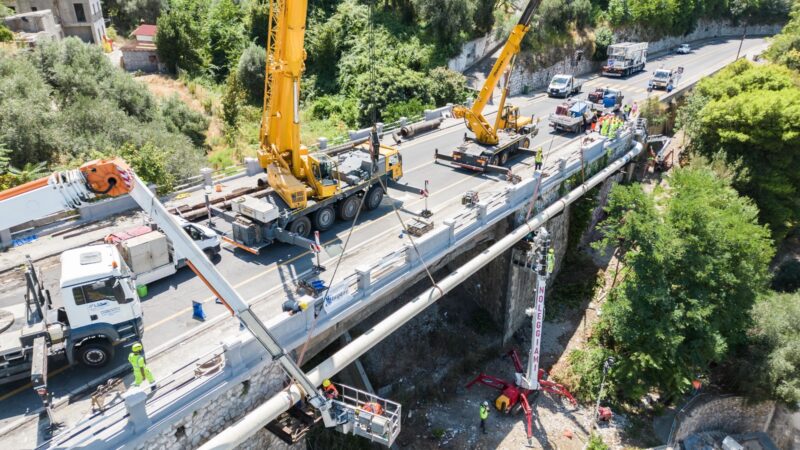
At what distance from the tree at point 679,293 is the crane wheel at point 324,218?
530 inches

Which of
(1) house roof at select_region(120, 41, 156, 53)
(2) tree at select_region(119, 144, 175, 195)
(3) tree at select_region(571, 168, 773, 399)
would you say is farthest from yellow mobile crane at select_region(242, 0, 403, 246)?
(1) house roof at select_region(120, 41, 156, 53)

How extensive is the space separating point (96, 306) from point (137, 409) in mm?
3316

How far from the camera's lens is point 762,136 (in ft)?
109

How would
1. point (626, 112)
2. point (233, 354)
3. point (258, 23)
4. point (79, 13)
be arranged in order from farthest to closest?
point (258, 23) → point (79, 13) → point (626, 112) → point (233, 354)

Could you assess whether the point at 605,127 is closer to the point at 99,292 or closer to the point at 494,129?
the point at 494,129

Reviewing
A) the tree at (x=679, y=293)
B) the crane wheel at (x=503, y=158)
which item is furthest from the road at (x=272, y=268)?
the tree at (x=679, y=293)

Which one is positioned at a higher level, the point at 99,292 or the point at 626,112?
the point at 99,292

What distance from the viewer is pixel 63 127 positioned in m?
28.2

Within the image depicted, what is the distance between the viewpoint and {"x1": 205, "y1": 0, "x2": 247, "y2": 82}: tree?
1850 inches

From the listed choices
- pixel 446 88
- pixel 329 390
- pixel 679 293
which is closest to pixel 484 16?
pixel 446 88

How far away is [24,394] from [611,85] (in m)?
52.2

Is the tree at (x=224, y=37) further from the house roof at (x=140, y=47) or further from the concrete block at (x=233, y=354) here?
the concrete block at (x=233, y=354)

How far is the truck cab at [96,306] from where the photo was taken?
13.1 meters

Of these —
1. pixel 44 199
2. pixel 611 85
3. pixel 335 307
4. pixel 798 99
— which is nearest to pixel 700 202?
pixel 798 99
